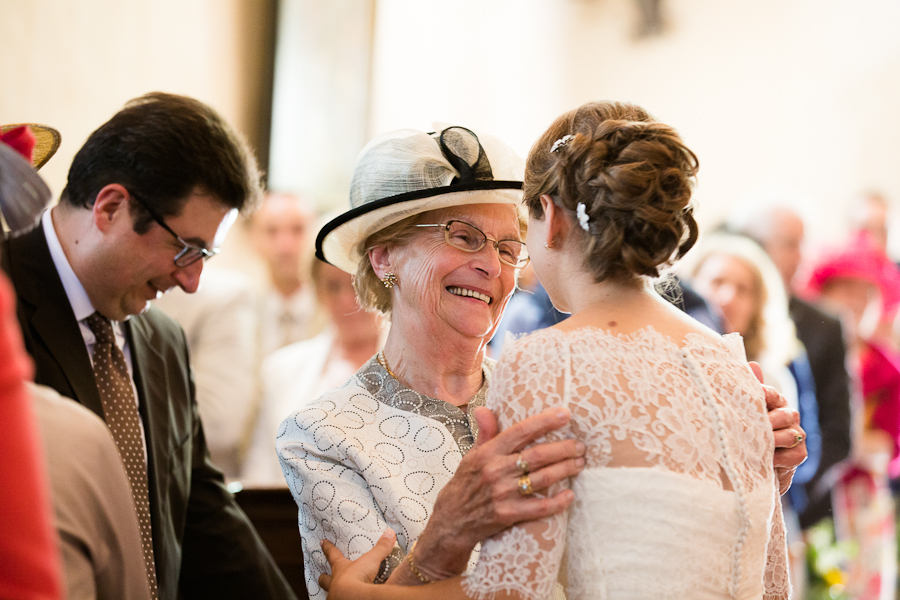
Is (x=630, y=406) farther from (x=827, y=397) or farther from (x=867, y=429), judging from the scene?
(x=867, y=429)

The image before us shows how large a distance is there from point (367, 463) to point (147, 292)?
93cm

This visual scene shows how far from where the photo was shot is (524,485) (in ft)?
4.77

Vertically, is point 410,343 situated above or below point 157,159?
below

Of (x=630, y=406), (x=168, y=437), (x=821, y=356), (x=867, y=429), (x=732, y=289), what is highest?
(x=630, y=406)

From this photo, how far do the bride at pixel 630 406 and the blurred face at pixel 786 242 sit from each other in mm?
4451

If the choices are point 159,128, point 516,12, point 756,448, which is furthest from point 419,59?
point 756,448

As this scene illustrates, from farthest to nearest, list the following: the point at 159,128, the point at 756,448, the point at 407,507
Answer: the point at 159,128 → the point at 407,507 → the point at 756,448

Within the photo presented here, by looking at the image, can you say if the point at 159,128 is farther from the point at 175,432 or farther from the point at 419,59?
the point at 419,59

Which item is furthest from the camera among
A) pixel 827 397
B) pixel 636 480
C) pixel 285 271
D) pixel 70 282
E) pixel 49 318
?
pixel 285 271

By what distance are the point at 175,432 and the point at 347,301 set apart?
209 cm

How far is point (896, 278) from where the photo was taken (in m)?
6.64

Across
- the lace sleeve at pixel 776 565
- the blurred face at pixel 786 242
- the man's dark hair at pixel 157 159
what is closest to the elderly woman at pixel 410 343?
the lace sleeve at pixel 776 565

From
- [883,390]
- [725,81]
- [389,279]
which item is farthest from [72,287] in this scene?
[725,81]

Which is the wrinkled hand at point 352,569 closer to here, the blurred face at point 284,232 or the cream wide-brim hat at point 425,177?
the cream wide-brim hat at point 425,177
